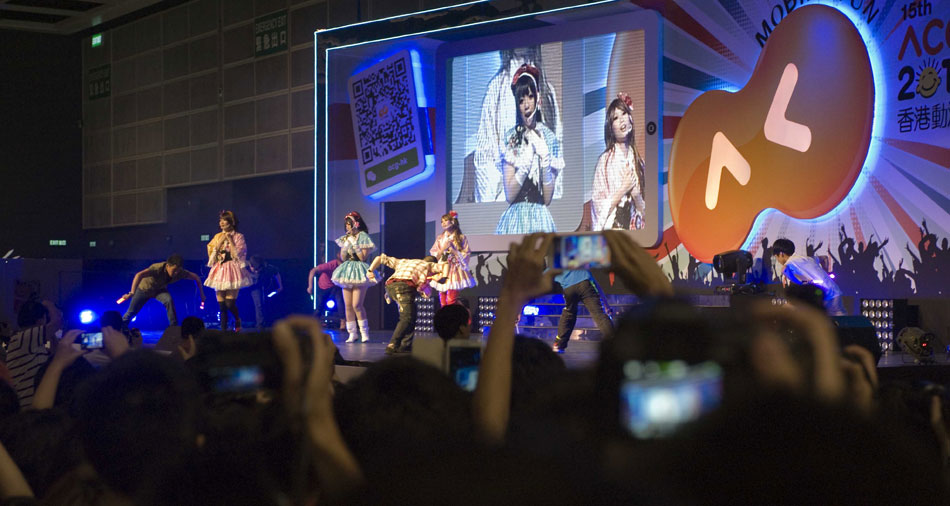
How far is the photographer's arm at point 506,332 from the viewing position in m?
1.15

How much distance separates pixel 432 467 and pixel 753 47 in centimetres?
1029

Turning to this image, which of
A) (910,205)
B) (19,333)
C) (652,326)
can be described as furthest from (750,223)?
(652,326)

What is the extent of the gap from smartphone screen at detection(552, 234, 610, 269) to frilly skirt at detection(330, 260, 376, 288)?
8.83m

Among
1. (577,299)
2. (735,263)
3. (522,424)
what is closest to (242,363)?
(522,424)

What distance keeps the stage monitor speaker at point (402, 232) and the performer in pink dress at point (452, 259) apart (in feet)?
11.4

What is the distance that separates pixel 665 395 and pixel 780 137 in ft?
32.2

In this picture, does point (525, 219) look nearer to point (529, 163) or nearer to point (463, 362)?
point (529, 163)

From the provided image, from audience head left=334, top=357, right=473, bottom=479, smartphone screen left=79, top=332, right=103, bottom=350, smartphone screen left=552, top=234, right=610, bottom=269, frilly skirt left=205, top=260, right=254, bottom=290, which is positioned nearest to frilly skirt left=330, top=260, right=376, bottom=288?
frilly skirt left=205, top=260, right=254, bottom=290

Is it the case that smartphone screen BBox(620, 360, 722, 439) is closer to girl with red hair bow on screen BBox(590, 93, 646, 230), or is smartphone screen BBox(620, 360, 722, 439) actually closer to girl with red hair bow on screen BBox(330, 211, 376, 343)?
girl with red hair bow on screen BBox(330, 211, 376, 343)

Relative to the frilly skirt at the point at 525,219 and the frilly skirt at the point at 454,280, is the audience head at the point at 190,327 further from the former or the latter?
the frilly skirt at the point at 525,219

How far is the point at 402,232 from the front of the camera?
535 inches

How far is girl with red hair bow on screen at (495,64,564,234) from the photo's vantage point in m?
11.6

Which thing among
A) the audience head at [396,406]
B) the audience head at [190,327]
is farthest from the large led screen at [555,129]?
the audience head at [396,406]

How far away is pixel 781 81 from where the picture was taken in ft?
32.1
